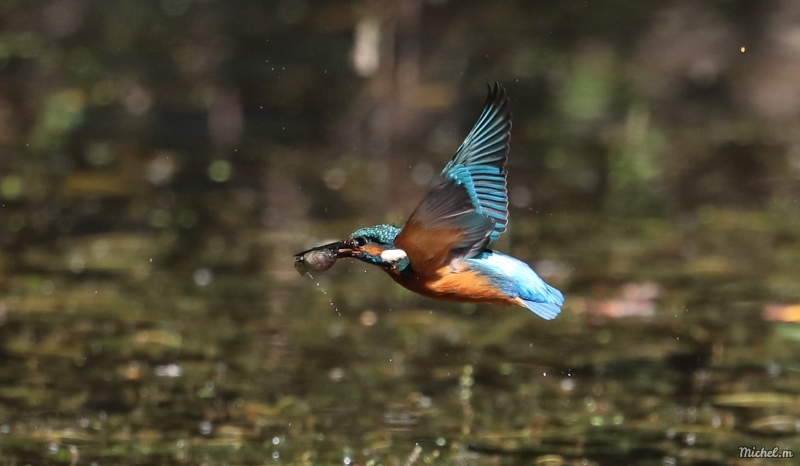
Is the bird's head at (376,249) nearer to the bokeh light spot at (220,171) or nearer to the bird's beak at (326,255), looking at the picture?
the bird's beak at (326,255)

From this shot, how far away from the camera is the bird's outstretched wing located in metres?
3.42

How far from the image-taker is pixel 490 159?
3877mm

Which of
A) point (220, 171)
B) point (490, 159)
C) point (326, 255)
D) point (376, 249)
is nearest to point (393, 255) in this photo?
point (376, 249)

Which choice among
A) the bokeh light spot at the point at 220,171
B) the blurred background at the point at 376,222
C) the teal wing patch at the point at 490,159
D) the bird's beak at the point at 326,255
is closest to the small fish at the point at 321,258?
the bird's beak at the point at 326,255

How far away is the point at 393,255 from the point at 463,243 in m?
0.23

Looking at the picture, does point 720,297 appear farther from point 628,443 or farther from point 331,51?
point 331,51

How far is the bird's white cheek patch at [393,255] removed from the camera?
136 inches

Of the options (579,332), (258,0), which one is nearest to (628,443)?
(579,332)

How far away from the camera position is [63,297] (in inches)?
258

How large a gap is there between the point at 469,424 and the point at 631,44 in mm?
8487

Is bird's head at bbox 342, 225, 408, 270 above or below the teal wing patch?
below

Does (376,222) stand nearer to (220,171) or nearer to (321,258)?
(220,171)

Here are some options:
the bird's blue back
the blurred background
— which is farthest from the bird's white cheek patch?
the blurred background

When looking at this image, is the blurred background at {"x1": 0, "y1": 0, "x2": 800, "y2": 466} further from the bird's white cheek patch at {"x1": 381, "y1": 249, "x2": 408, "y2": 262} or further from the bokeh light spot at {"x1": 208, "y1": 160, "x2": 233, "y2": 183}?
the bird's white cheek patch at {"x1": 381, "y1": 249, "x2": 408, "y2": 262}
